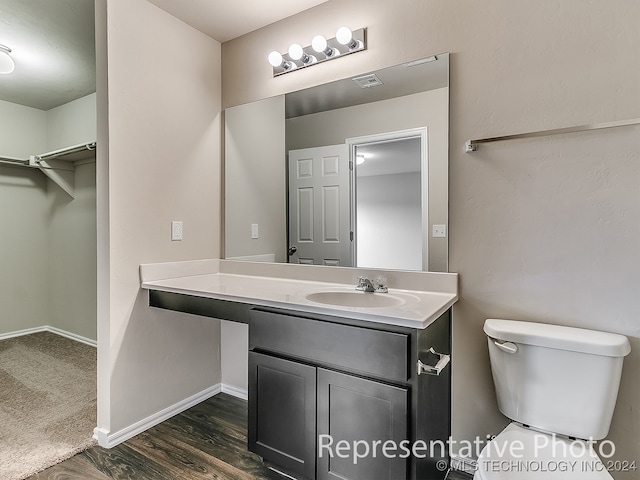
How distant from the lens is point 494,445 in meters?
1.17

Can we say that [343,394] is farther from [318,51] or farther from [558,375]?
[318,51]

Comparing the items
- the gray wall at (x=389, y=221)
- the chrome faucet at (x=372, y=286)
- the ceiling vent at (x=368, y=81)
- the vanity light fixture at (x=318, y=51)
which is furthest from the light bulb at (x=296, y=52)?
the chrome faucet at (x=372, y=286)

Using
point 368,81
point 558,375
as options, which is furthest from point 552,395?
point 368,81

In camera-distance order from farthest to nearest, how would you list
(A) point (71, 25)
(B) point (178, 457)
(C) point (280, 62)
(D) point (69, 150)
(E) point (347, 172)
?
(D) point (69, 150), (A) point (71, 25), (C) point (280, 62), (E) point (347, 172), (B) point (178, 457)

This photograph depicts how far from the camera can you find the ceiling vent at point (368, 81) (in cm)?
180

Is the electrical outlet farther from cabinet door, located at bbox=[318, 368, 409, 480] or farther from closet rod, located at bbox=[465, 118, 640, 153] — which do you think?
closet rod, located at bbox=[465, 118, 640, 153]

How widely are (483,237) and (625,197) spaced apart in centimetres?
50

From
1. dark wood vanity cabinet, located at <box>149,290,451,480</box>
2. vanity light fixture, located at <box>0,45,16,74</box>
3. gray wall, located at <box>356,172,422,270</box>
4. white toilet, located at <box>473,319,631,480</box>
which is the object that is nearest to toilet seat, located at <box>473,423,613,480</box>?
white toilet, located at <box>473,319,631,480</box>

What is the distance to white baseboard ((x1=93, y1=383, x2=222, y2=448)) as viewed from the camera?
1.80 meters

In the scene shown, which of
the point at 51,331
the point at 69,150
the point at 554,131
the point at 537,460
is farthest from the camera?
the point at 51,331

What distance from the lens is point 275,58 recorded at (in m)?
2.03

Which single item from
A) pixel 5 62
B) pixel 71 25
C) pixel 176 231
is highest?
pixel 71 25

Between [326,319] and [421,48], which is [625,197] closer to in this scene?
[421,48]

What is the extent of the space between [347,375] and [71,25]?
265cm
